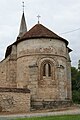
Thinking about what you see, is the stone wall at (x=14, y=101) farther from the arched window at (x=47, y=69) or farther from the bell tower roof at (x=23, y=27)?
the bell tower roof at (x=23, y=27)

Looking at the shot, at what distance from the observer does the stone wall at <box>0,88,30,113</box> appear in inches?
1005

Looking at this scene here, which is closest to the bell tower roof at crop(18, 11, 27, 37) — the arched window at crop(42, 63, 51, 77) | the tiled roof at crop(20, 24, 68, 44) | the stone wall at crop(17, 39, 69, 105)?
the tiled roof at crop(20, 24, 68, 44)

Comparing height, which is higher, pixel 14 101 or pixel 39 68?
pixel 39 68

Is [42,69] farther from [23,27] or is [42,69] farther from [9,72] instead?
[23,27]

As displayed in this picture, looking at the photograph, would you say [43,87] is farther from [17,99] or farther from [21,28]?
[21,28]

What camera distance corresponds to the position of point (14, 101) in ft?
84.6

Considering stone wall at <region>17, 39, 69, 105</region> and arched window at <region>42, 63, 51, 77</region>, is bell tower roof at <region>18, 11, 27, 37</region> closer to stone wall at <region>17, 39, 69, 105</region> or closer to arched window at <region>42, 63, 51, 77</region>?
stone wall at <region>17, 39, 69, 105</region>

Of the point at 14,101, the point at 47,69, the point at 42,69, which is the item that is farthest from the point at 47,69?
the point at 14,101

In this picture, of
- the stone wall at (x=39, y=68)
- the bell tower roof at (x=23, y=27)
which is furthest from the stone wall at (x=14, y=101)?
the bell tower roof at (x=23, y=27)

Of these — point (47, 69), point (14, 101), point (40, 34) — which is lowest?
point (14, 101)

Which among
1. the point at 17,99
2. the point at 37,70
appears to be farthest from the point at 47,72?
the point at 17,99

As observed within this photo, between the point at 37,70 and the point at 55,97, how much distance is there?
3.50 meters

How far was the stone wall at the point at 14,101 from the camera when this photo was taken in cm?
2553

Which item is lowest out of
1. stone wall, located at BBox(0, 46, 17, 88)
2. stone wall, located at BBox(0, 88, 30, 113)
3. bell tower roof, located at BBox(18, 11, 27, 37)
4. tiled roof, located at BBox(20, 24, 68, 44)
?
stone wall, located at BBox(0, 88, 30, 113)
